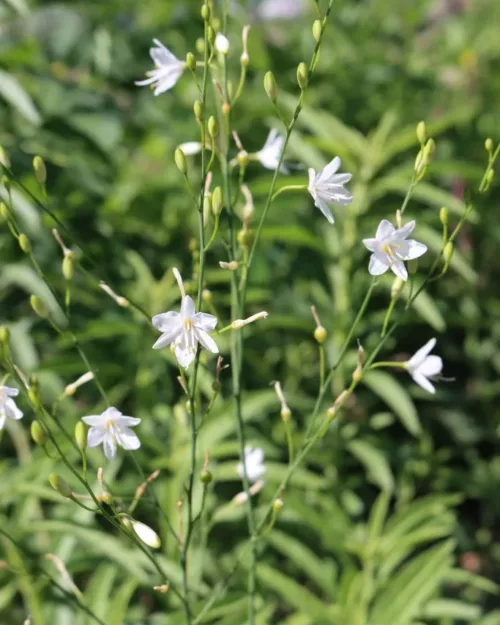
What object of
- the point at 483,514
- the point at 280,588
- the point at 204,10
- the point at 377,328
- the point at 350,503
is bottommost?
the point at 483,514

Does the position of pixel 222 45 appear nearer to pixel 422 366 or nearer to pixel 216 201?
pixel 216 201

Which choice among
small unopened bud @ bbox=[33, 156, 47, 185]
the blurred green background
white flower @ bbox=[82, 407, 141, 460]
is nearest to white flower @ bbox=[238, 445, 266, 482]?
the blurred green background

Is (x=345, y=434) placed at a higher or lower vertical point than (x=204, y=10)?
lower

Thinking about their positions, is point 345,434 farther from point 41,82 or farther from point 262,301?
point 41,82

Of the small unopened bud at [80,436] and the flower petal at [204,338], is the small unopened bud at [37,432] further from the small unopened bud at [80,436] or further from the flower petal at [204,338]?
the flower petal at [204,338]

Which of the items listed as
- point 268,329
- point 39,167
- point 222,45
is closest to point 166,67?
point 222,45

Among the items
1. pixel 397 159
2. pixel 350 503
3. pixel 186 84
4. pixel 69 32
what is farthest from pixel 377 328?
pixel 69 32
